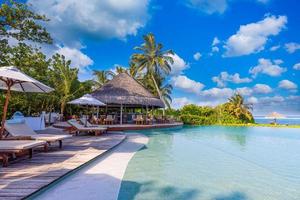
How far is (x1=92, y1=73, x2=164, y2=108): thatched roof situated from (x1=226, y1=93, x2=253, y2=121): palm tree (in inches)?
610

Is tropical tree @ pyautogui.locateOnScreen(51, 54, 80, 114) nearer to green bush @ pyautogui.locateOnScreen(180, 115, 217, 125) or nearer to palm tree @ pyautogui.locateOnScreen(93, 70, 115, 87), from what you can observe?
palm tree @ pyautogui.locateOnScreen(93, 70, 115, 87)

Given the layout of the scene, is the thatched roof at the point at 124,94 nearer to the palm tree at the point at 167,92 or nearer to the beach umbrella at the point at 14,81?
the palm tree at the point at 167,92

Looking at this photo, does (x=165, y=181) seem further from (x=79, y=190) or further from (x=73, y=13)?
(x=73, y=13)

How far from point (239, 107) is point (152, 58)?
595 inches

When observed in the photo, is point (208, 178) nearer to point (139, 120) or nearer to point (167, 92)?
point (139, 120)

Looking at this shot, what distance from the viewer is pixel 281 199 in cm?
392

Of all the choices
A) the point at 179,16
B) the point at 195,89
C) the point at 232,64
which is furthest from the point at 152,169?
the point at 232,64

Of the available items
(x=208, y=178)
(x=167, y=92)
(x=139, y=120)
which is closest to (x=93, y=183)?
(x=208, y=178)

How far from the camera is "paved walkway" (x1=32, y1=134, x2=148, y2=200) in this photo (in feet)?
11.1

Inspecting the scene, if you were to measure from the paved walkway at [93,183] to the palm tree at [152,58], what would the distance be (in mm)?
19423

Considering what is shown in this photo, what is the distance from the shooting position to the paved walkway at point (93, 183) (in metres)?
3.39

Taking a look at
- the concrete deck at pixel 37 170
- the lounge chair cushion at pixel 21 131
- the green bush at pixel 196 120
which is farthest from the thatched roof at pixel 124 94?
the concrete deck at pixel 37 170

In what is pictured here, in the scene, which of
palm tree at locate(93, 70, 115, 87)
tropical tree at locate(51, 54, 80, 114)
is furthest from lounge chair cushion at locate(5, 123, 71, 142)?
palm tree at locate(93, 70, 115, 87)

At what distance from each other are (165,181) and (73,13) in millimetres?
13113
